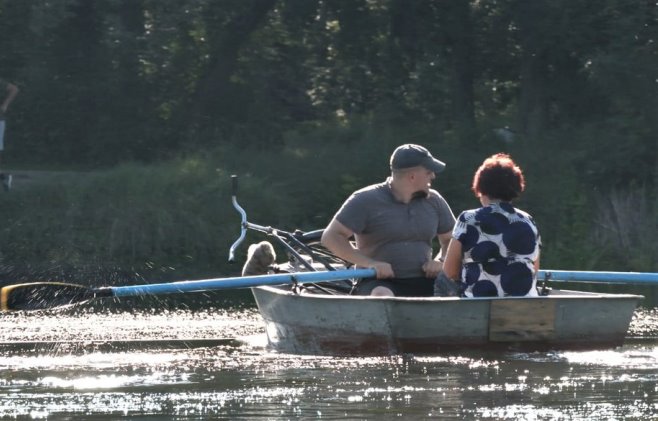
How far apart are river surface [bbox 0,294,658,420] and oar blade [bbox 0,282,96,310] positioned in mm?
341

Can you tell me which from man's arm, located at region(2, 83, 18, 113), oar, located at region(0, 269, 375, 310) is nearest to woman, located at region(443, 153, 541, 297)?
oar, located at region(0, 269, 375, 310)

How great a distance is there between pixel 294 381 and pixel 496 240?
4.66 feet

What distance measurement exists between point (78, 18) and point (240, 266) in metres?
6.61

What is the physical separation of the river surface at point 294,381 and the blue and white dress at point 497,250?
398 mm

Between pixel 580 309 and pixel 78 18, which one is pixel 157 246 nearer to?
pixel 78 18

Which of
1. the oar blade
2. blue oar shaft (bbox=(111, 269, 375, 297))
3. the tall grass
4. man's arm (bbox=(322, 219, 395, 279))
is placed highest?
man's arm (bbox=(322, 219, 395, 279))

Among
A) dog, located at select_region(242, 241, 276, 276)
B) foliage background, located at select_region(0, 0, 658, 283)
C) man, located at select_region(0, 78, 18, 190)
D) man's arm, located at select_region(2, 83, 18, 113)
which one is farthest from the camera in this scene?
man's arm, located at select_region(2, 83, 18, 113)

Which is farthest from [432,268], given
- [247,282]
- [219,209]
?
[219,209]

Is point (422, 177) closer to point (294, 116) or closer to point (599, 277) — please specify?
point (599, 277)

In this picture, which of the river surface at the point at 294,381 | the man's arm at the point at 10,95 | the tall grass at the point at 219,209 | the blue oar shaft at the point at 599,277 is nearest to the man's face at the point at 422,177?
the blue oar shaft at the point at 599,277

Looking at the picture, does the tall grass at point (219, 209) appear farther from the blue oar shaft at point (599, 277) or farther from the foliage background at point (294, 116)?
the blue oar shaft at point (599, 277)

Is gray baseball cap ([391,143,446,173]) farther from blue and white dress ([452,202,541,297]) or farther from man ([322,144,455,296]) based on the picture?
blue and white dress ([452,202,541,297])

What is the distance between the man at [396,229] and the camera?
35.3ft

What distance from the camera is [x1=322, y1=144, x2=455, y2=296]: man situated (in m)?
10.8
